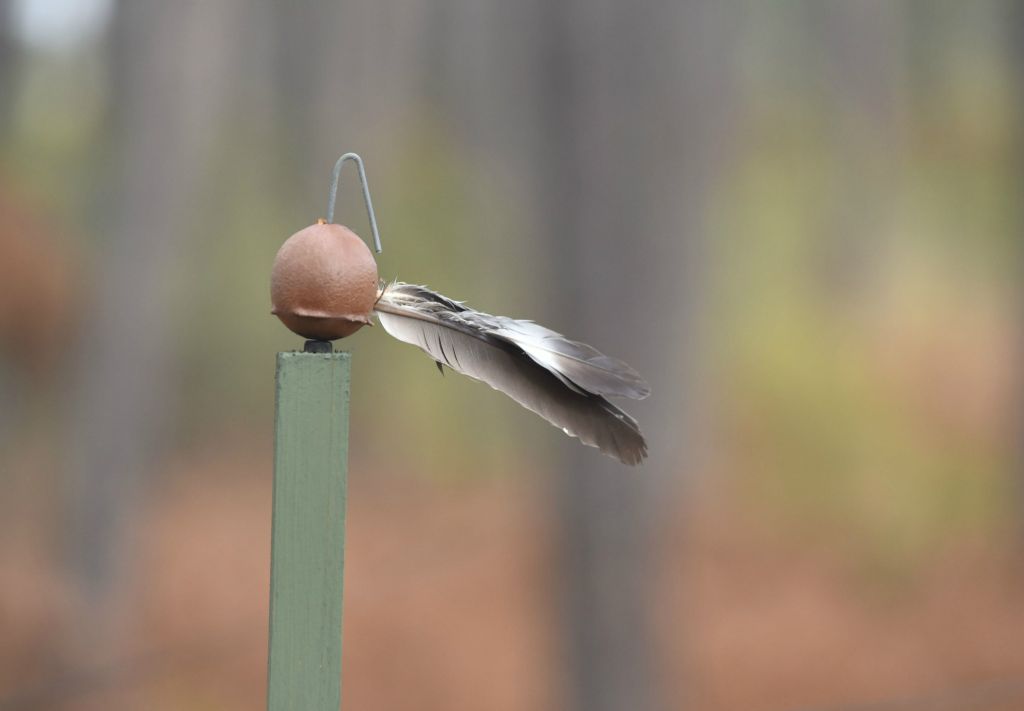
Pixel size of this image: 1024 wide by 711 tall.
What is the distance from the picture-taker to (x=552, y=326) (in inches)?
118

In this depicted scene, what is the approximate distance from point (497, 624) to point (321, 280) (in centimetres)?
475

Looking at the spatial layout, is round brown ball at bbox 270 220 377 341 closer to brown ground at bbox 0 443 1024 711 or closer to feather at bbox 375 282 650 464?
feather at bbox 375 282 650 464

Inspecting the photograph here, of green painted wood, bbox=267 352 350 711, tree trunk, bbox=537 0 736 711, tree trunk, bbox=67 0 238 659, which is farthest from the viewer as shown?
tree trunk, bbox=67 0 238 659

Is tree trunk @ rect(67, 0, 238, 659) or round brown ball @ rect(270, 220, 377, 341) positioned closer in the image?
round brown ball @ rect(270, 220, 377, 341)

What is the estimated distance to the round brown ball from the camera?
3.43 ft

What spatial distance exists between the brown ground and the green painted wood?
2241mm

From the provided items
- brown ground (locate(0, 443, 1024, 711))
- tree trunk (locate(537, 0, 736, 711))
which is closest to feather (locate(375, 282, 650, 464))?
tree trunk (locate(537, 0, 736, 711))

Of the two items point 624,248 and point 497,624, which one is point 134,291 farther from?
point 624,248

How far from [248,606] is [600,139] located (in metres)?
4.06

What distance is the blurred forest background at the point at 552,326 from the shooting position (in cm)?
295

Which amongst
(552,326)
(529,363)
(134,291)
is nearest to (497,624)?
(134,291)

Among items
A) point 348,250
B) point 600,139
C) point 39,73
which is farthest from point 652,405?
point 39,73

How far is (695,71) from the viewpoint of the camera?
2871 mm

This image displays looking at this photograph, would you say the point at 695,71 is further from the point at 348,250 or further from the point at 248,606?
the point at 248,606
